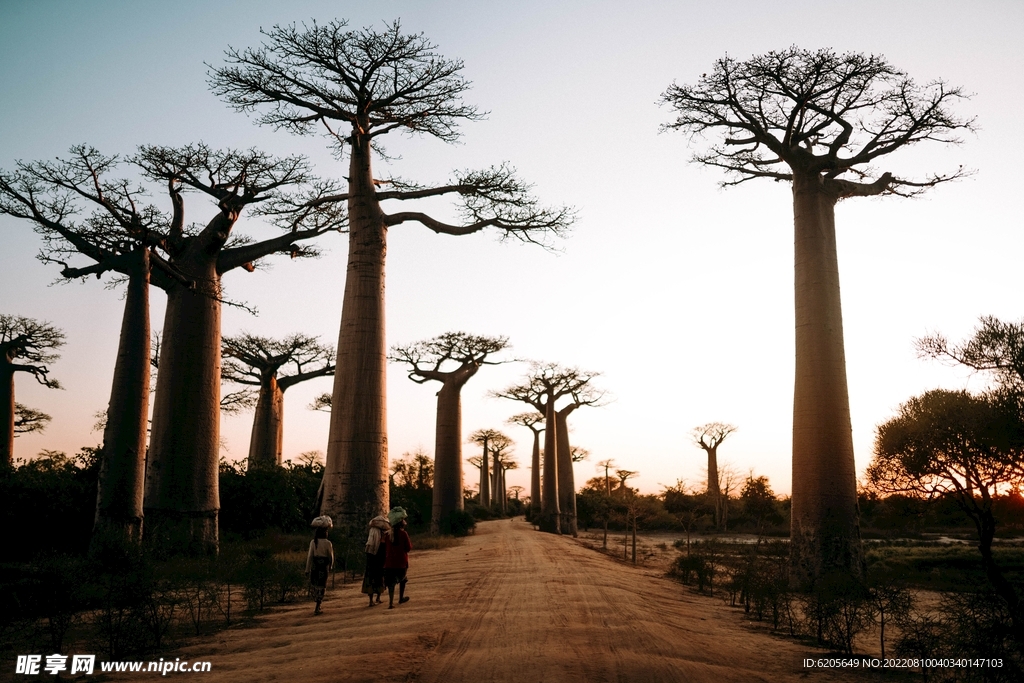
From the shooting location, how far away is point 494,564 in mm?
12461

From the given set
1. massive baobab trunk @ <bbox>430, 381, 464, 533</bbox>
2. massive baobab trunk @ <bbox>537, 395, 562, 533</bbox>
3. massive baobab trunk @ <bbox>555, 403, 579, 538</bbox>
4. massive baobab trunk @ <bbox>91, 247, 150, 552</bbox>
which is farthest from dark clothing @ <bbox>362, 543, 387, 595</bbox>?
massive baobab trunk @ <bbox>555, 403, 579, 538</bbox>

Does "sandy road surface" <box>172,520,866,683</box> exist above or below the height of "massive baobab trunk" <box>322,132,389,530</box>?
below

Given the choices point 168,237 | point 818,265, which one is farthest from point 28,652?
point 818,265

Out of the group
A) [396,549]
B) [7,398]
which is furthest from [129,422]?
[7,398]

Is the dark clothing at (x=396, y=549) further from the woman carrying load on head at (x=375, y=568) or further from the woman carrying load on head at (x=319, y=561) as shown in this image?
the woman carrying load on head at (x=319, y=561)

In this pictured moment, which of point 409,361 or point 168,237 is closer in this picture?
point 168,237

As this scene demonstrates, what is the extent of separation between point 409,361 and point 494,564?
1414 centimetres

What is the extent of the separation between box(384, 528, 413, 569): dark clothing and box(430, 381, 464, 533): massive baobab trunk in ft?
55.2

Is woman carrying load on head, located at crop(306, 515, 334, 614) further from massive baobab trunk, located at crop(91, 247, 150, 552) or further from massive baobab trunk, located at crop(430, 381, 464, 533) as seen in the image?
massive baobab trunk, located at crop(430, 381, 464, 533)

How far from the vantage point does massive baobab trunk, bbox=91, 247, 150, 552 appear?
9914 millimetres

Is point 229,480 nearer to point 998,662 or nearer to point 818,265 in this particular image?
point 818,265

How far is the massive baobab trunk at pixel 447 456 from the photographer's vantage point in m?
24.4

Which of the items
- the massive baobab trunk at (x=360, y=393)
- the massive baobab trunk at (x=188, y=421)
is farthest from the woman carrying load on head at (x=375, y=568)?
the massive baobab trunk at (x=188, y=421)

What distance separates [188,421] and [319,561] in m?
5.19
